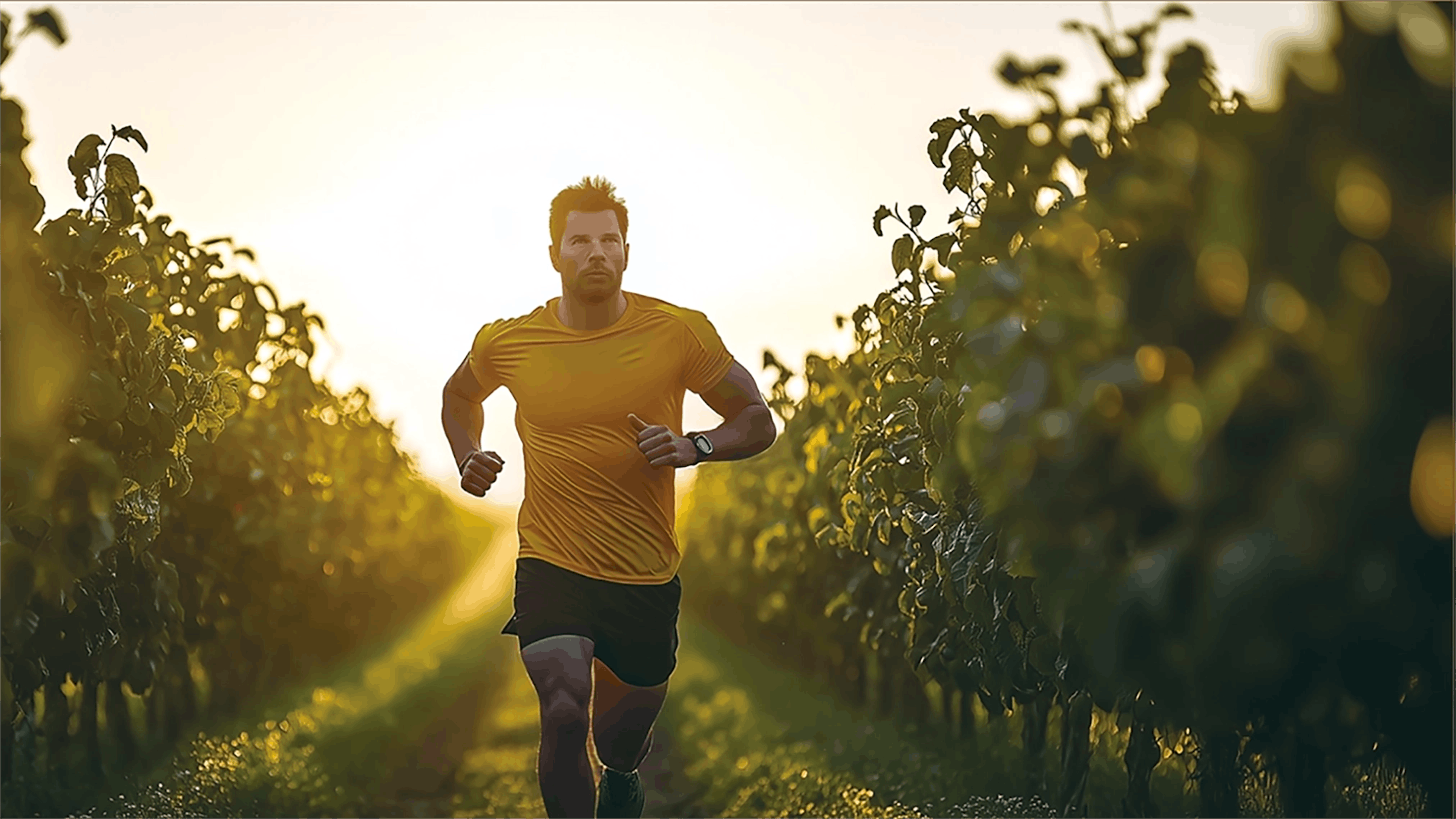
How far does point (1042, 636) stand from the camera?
193 inches

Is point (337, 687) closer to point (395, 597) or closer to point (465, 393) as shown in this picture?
point (395, 597)

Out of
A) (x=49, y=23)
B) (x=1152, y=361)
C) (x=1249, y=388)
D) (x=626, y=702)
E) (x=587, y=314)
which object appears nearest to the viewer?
(x=1249, y=388)

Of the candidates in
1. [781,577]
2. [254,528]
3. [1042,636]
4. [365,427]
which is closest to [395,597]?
[365,427]

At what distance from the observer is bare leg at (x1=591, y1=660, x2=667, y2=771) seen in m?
5.63

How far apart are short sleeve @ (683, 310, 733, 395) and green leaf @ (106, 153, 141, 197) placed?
2.20 metres

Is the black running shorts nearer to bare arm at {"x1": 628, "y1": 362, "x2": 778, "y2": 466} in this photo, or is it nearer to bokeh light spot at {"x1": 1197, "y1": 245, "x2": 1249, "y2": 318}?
bare arm at {"x1": 628, "y1": 362, "x2": 778, "y2": 466}

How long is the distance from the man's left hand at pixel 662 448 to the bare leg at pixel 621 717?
1.02 metres

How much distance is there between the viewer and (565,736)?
4828 millimetres

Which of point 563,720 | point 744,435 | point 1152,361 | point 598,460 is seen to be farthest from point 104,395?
point 1152,361

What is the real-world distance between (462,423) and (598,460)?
2.75ft

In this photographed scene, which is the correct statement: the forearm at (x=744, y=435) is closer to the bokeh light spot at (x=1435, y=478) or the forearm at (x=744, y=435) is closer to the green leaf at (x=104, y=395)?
the green leaf at (x=104, y=395)

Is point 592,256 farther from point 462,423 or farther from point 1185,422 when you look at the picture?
point 1185,422

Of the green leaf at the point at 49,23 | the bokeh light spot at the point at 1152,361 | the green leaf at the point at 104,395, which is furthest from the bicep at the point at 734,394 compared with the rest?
the bokeh light spot at the point at 1152,361

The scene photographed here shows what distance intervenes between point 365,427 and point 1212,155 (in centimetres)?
1357
